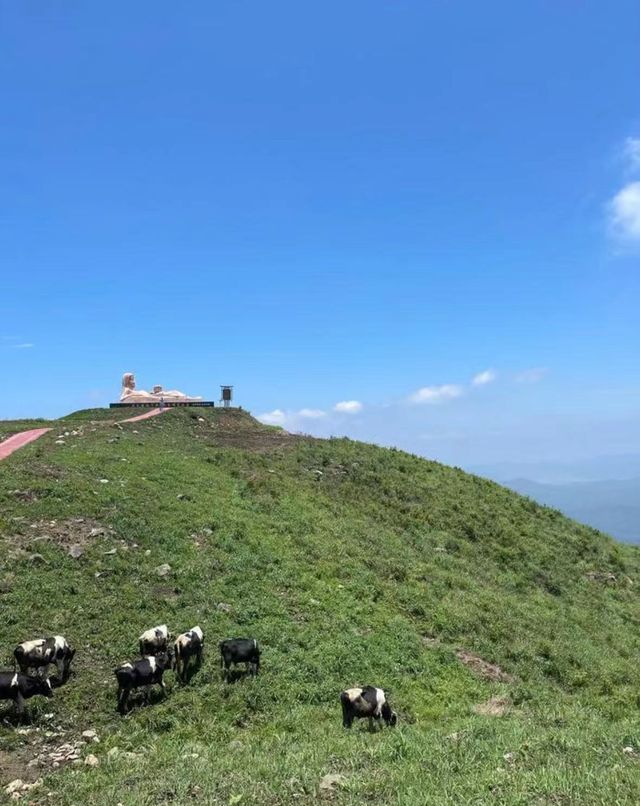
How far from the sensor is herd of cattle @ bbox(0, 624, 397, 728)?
38.5ft

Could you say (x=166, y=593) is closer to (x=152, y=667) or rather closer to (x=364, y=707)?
(x=152, y=667)

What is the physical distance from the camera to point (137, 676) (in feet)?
40.0

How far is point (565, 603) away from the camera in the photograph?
24594 mm

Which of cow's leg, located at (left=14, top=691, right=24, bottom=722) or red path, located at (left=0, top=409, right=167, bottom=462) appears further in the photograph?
red path, located at (left=0, top=409, right=167, bottom=462)

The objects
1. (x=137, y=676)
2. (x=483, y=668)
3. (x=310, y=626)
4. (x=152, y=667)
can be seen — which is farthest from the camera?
(x=483, y=668)

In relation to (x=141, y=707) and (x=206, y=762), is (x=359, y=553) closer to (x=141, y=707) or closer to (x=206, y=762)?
(x=141, y=707)

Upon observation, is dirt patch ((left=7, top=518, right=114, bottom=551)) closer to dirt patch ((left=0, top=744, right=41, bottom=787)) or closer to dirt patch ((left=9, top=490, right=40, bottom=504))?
dirt patch ((left=9, top=490, right=40, bottom=504))

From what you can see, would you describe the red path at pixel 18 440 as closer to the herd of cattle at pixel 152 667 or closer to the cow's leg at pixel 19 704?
the herd of cattle at pixel 152 667

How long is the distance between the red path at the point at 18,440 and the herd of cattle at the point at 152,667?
17975mm

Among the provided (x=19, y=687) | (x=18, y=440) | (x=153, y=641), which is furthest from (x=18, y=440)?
(x=19, y=687)

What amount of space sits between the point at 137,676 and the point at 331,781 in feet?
16.9

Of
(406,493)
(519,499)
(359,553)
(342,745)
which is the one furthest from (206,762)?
(519,499)

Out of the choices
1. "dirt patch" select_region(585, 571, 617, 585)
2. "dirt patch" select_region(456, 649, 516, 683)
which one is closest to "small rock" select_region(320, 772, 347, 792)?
"dirt patch" select_region(456, 649, 516, 683)

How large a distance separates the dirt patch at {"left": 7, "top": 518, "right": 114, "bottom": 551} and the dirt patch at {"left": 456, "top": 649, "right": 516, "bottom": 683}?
1128 cm
